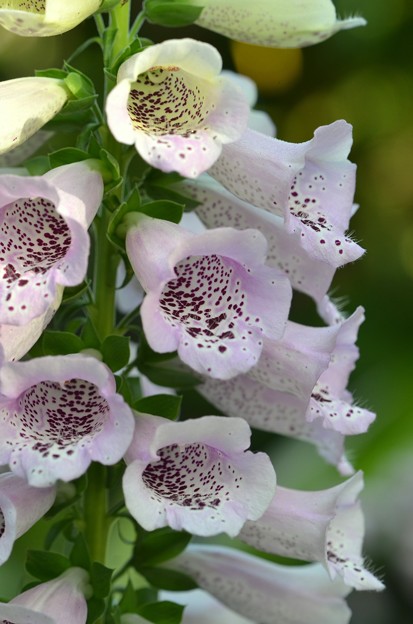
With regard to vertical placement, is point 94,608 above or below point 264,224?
below

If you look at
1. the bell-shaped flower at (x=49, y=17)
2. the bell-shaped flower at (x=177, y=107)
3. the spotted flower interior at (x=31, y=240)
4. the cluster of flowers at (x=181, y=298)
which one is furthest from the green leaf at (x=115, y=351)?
the bell-shaped flower at (x=49, y=17)

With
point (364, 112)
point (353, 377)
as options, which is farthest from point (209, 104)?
point (364, 112)

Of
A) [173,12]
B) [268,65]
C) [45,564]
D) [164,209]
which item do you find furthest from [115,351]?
[268,65]

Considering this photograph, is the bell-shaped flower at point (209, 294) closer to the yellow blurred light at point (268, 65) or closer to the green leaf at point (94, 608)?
the green leaf at point (94, 608)

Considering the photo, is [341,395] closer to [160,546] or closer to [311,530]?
[311,530]

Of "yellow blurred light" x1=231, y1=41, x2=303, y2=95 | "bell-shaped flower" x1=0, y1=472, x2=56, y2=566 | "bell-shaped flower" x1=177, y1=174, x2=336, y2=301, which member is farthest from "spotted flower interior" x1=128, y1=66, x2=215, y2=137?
"yellow blurred light" x1=231, y1=41, x2=303, y2=95

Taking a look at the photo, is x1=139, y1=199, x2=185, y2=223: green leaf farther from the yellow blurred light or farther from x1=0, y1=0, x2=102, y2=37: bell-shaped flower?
the yellow blurred light
